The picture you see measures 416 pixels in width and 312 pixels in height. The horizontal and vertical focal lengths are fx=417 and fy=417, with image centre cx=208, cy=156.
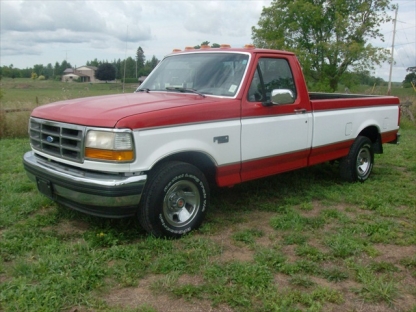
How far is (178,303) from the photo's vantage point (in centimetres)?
313

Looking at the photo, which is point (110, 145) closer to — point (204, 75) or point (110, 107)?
point (110, 107)

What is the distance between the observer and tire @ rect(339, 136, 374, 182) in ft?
21.4

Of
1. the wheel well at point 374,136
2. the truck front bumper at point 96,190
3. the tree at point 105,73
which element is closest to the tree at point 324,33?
the tree at point 105,73

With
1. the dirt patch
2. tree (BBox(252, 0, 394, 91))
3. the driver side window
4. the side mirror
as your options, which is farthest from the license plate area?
tree (BBox(252, 0, 394, 91))

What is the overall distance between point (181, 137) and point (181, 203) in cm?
71

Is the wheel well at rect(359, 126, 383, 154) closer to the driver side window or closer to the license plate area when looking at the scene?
the driver side window

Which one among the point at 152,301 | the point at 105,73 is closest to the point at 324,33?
the point at 105,73

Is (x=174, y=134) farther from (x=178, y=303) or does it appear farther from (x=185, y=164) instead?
(x=178, y=303)

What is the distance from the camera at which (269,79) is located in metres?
5.16

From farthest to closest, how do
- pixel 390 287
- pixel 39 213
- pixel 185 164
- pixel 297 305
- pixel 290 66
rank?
pixel 290 66
pixel 39 213
pixel 185 164
pixel 390 287
pixel 297 305

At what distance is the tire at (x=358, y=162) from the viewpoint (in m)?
6.53

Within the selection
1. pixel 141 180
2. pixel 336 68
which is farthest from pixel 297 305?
pixel 336 68

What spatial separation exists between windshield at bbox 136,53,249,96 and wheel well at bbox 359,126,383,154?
2.99 m

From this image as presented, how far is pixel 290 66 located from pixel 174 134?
7.44ft
